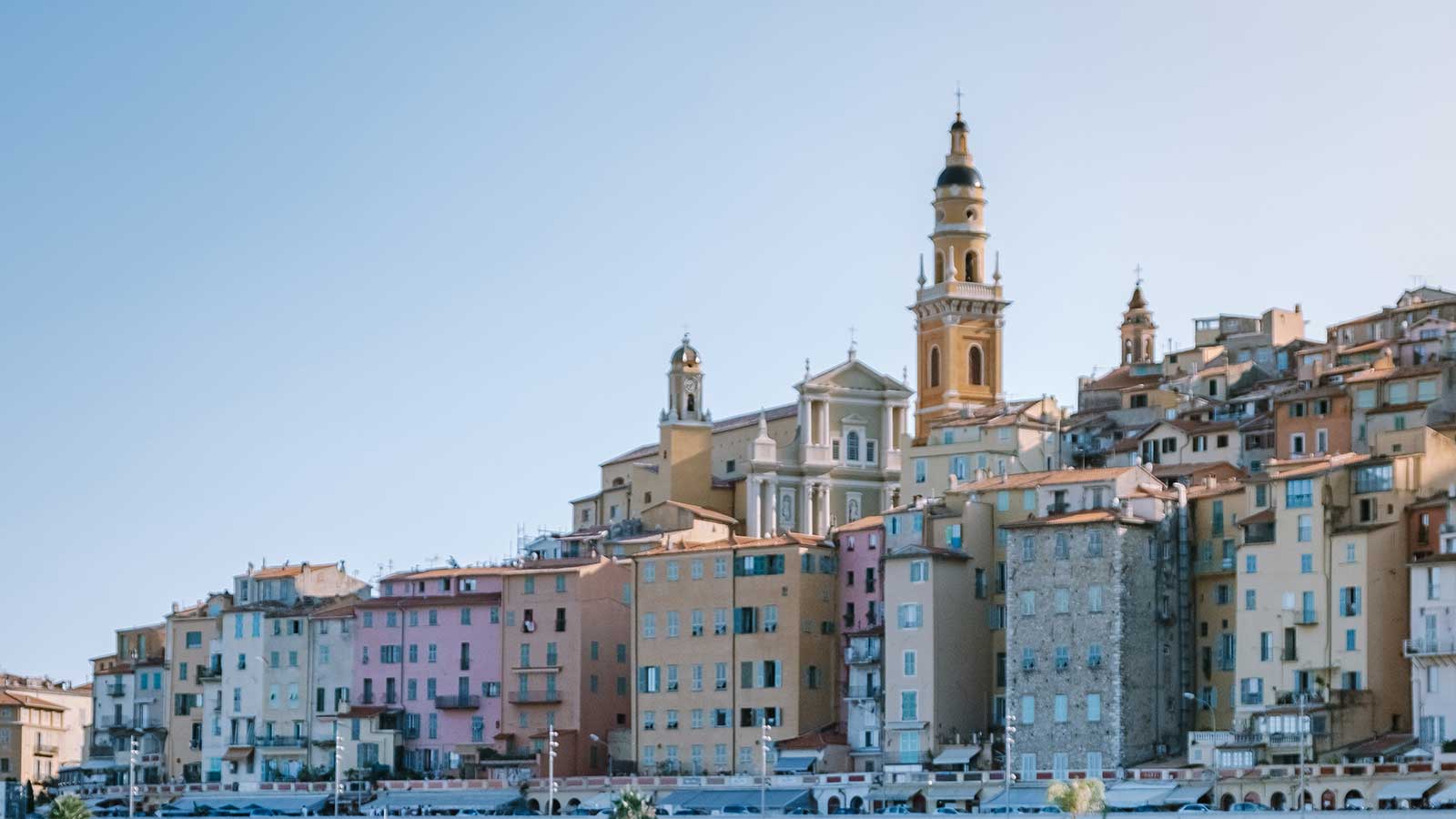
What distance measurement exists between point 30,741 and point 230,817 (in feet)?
110

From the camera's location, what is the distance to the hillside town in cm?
9850

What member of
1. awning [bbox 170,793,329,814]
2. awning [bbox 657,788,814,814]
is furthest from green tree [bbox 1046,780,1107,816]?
awning [bbox 170,793,329,814]

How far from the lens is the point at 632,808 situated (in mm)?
100688

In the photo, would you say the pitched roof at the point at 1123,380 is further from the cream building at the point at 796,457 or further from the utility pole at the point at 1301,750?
the utility pole at the point at 1301,750

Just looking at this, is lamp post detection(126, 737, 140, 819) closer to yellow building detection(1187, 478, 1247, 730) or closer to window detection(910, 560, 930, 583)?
window detection(910, 560, 930, 583)

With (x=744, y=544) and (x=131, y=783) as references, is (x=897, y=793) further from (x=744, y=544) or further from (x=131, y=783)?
(x=131, y=783)

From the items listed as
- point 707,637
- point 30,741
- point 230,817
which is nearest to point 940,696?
point 707,637

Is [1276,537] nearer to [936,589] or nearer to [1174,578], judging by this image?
[1174,578]

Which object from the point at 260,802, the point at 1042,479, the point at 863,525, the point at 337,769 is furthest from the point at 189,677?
the point at 1042,479

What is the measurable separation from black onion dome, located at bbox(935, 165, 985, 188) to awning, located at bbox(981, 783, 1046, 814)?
4880 cm

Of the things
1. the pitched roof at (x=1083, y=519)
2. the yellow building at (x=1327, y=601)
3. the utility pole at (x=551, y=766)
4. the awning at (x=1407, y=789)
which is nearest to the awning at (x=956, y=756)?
the pitched roof at (x=1083, y=519)

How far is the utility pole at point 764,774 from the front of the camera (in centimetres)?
10396

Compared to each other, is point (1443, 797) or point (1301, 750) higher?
point (1301, 750)

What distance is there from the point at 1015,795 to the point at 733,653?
1779 cm
